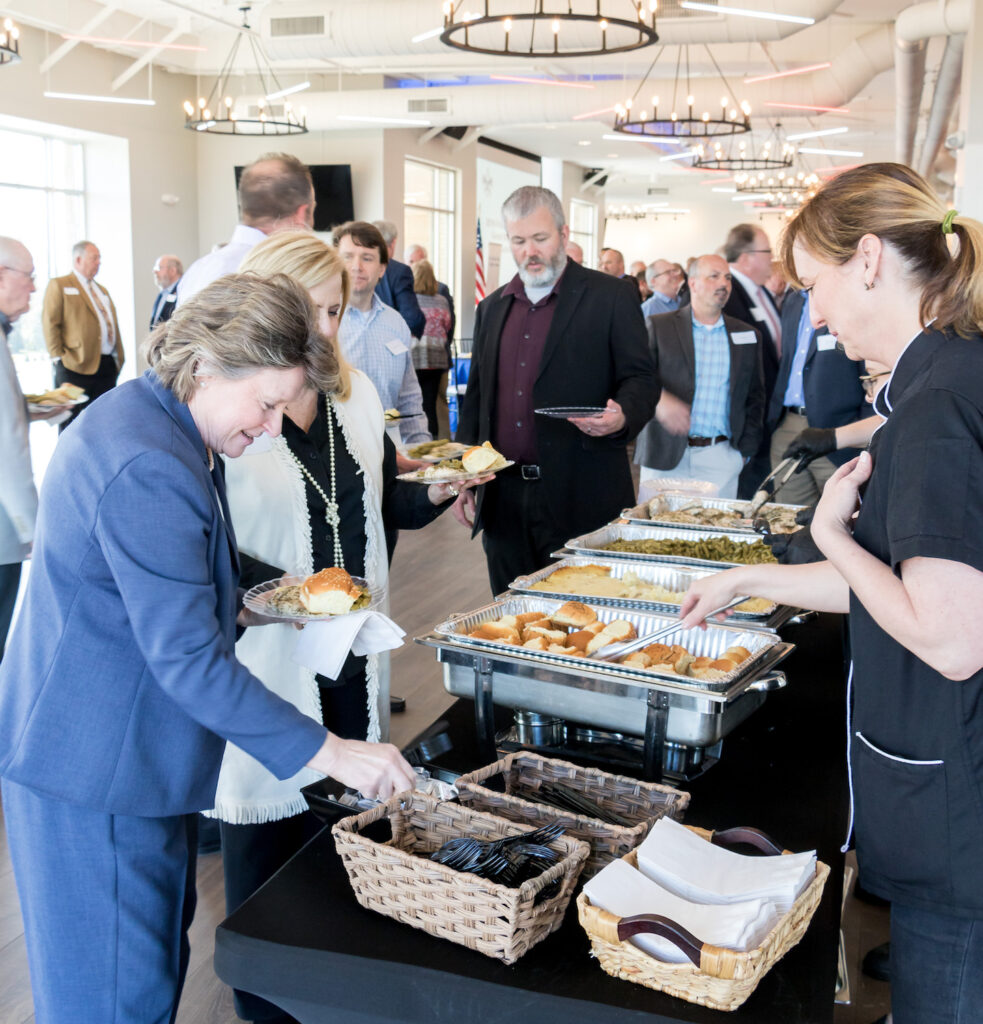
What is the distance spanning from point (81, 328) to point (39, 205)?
350 cm

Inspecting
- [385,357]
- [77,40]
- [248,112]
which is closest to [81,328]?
A: [77,40]

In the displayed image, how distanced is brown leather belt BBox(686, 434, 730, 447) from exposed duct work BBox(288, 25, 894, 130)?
6893 mm

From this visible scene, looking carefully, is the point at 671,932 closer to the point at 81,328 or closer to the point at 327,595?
the point at 327,595

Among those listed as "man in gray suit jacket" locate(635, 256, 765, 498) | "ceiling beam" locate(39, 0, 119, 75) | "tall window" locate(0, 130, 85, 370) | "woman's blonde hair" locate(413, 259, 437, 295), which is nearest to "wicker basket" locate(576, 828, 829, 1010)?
→ "man in gray suit jacket" locate(635, 256, 765, 498)

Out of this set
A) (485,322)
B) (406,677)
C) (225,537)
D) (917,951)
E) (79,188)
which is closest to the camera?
(917,951)

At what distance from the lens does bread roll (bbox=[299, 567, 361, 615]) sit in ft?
5.19

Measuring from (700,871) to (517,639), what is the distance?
598 millimetres

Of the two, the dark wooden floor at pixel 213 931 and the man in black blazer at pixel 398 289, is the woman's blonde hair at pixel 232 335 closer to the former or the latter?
the dark wooden floor at pixel 213 931

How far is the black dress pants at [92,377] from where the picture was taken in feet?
24.5

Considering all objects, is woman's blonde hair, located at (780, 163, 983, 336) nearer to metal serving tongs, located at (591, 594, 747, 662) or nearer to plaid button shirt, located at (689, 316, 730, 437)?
metal serving tongs, located at (591, 594, 747, 662)

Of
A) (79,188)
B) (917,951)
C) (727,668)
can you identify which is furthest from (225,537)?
(79,188)

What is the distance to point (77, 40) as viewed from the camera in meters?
8.67

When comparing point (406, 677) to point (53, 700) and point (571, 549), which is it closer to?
point (571, 549)

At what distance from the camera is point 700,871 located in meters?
1.14
